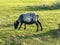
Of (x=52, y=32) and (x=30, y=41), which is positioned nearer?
(x=30, y=41)

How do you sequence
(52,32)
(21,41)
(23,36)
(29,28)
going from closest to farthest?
1. (21,41)
2. (23,36)
3. (52,32)
4. (29,28)

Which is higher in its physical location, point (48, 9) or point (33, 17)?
point (33, 17)

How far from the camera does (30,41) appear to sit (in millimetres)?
15203

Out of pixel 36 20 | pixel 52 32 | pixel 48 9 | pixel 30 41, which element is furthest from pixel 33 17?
pixel 48 9

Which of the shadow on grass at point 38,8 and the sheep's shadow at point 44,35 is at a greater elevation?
the sheep's shadow at point 44,35

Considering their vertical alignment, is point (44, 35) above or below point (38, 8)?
above

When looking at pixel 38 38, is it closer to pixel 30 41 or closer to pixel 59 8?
pixel 30 41

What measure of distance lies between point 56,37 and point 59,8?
14737mm

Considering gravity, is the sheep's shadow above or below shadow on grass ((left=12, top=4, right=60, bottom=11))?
above

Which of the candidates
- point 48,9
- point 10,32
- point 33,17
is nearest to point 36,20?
point 33,17

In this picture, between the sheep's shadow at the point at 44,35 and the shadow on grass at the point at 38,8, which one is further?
the shadow on grass at the point at 38,8

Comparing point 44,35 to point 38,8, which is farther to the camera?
point 38,8

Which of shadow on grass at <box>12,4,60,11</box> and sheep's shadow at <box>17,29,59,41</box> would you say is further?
shadow on grass at <box>12,4,60,11</box>

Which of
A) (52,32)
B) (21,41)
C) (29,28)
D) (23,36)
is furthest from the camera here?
(29,28)
